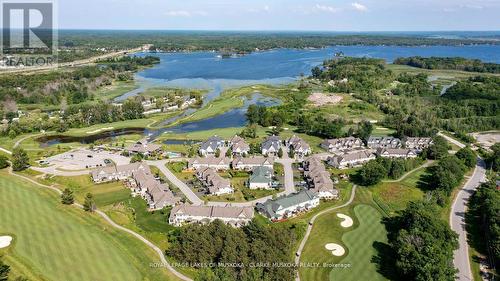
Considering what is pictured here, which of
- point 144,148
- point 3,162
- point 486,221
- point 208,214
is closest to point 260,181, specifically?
point 208,214

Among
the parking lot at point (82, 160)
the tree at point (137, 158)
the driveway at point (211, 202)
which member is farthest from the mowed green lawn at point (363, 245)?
the parking lot at point (82, 160)

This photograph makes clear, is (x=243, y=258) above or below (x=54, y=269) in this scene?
above

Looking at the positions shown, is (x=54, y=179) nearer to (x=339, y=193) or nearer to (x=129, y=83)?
(x=339, y=193)

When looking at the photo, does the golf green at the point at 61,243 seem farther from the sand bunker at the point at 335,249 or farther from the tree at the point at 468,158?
the tree at the point at 468,158

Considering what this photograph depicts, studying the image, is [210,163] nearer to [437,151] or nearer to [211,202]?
[211,202]

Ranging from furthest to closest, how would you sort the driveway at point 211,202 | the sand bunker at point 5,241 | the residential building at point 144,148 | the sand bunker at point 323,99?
the sand bunker at point 323,99 < the residential building at point 144,148 < the driveway at point 211,202 < the sand bunker at point 5,241

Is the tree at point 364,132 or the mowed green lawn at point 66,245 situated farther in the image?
the tree at point 364,132

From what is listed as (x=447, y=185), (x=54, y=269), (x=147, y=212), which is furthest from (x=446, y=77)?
(x=54, y=269)
